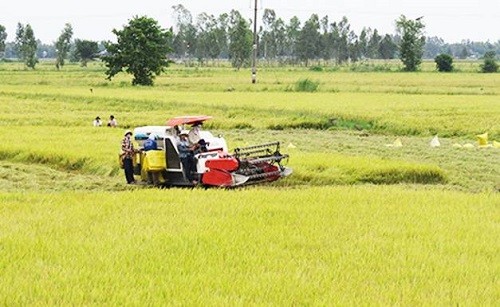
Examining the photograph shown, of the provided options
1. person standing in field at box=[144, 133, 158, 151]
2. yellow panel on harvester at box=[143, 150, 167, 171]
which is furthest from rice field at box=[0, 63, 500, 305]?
person standing in field at box=[144, 133, 158, 151]

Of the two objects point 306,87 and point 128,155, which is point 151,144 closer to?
point 128,155

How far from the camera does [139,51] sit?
45.5m

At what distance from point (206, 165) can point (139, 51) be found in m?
35.1

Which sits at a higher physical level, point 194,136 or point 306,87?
point 194,136

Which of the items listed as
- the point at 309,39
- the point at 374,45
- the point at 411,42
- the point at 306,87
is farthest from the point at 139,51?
the point at 374,45

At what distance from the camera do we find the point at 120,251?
6.73 meters

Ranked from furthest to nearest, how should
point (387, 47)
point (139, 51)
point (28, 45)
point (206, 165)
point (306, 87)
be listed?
1. point (387, 47)
2. point (28, 45)
3. point (139, 51)
4. point (306, 87)
5. point (206, 165)

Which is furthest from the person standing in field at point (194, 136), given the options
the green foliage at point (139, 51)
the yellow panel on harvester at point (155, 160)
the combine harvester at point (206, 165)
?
the green foliage at point (139, 51)

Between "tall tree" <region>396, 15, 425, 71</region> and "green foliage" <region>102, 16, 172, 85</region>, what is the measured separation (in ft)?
90.6

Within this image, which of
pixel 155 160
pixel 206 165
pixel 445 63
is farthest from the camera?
pixel 445 63

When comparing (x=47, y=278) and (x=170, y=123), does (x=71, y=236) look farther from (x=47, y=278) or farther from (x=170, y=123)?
(x=170, y=123)

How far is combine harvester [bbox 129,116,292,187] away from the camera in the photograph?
37.6 ft

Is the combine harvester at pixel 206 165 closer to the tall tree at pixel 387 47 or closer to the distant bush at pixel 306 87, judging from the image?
the distant bush at pixel 306 87

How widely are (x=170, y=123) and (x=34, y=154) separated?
4933 mm
